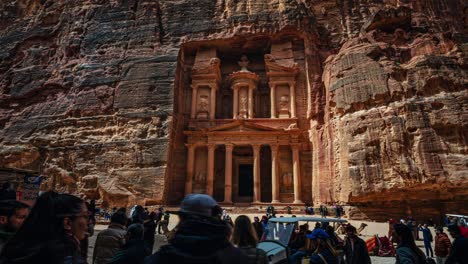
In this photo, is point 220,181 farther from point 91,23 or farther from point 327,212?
point 91,23

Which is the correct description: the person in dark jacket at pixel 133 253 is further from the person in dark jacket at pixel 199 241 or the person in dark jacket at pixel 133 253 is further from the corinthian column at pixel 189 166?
the corinthian column at pixel 189 166

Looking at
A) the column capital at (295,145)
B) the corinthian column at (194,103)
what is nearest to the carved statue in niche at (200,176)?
the corinthian column at (194,103)

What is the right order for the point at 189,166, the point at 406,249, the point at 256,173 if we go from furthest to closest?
the point at 189,166 → the point at 256,173 → the point at 406,249

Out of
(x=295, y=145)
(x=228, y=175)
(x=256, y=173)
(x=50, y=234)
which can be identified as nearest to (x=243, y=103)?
(x=295, y=145)

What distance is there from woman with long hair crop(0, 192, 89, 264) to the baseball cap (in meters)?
0.73

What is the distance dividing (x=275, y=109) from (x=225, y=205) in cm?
1011

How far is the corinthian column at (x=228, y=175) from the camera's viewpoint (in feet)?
82.1

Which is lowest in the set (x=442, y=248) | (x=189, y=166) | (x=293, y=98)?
(x=442, y=248)

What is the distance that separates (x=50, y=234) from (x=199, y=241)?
909 millimetres

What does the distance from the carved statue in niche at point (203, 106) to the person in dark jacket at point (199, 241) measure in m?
27.0

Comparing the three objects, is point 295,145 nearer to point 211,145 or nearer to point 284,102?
point 284,102

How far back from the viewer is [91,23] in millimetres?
30422

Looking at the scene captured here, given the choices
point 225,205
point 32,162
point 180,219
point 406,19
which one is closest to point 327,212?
point 225,205

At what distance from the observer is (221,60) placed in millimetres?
32344
